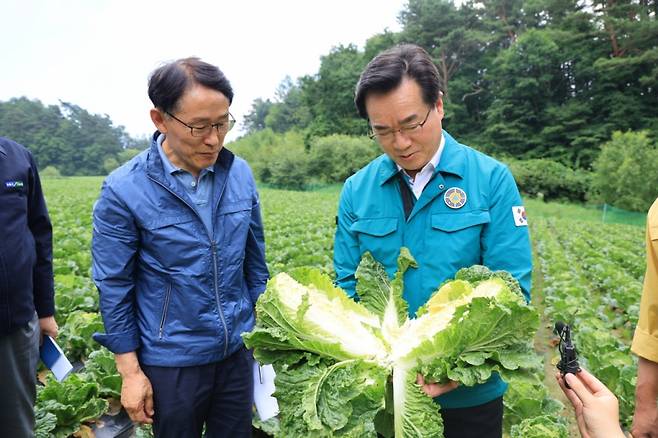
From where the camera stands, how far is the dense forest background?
3291 centimetres

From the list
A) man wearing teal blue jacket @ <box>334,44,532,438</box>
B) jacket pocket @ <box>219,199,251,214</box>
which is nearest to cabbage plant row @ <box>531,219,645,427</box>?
man wearing teal blue jacket @ <box>334,44,532,438</box>

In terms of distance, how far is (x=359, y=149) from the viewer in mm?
39625

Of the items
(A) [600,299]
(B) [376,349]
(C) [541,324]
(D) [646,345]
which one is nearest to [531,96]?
(A) [600,299]

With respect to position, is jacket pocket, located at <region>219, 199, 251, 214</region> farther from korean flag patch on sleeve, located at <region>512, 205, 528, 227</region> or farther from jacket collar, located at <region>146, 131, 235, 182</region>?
korean flag patch on sleeve, located at <region>512, 205, 528, 227</region>

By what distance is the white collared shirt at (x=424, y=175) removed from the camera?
1990 mm

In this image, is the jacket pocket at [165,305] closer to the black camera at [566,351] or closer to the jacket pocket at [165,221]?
the jacket pocket at [165,221]

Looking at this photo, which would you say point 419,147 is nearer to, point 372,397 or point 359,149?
point 372,397

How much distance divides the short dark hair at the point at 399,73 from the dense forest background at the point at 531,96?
94.7 feet

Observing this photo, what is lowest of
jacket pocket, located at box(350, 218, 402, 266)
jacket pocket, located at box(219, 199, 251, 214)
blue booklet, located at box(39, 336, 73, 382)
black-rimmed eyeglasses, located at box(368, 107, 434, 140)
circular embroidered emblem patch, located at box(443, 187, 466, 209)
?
blue booklet, located at box(39, 336, 73, 382)

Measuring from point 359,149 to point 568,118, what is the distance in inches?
705

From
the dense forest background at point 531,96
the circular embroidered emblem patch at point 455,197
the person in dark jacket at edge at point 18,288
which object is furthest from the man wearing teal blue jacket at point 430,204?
the dense forest background at point 531,96

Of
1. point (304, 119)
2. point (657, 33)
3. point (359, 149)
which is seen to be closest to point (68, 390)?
point (359, 149)

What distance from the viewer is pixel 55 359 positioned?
2678 mm

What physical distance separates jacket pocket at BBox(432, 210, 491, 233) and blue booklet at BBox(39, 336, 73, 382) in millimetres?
2213
